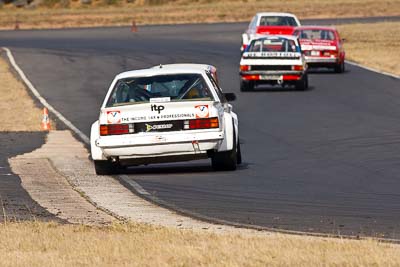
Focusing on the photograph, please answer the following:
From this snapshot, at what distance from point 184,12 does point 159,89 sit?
213 ft

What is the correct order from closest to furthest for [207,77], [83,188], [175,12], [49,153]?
[83,188] < [207,77] < [49,153] < [175,12]

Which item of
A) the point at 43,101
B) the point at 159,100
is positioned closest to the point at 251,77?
the point at 43,101

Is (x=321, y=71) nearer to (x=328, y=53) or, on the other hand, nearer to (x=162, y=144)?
(x=328, y=53)

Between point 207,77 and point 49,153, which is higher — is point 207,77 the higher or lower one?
the higher one

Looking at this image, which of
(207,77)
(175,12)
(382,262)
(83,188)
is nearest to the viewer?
(382,262)

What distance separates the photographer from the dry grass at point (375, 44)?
42.8m

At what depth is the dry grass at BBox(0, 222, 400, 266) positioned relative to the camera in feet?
30.8

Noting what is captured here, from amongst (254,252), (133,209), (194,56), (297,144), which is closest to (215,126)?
(133,209)

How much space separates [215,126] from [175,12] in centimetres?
6641

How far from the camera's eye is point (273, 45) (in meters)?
34.3

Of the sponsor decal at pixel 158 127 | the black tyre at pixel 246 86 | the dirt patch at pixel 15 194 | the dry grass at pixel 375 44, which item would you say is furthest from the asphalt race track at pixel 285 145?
the dry grass at pixel 375 44

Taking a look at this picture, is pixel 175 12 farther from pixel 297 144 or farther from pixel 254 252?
pixel 254 252

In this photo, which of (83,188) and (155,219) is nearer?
(155,219)

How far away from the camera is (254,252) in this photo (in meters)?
9.77
